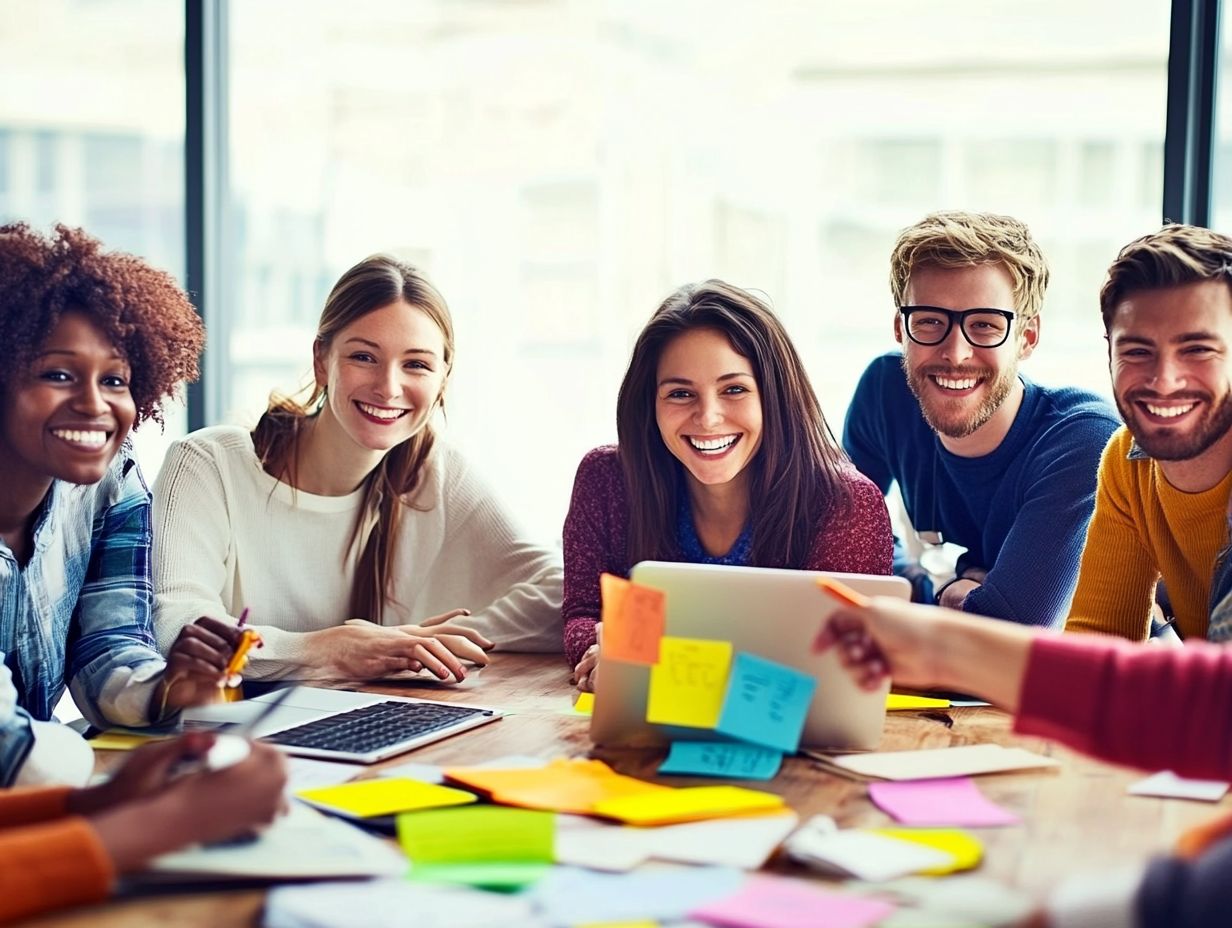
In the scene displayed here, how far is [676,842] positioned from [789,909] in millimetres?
209

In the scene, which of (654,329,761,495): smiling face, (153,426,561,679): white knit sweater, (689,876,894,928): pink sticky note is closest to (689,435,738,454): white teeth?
(654,329,761,495): smiling face

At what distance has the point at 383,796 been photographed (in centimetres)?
150

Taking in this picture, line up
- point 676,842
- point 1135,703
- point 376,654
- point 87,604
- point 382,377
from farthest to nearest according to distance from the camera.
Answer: point 382,377 → point 376,654 → point 87,604 → point 676,842 → point 1135,703

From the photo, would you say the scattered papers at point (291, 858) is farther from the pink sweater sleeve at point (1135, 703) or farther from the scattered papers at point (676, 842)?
the pink sweater sleeve at point (1135, 703)

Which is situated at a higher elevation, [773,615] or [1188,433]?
[1188,433]

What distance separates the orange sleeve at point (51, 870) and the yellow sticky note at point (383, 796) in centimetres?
30

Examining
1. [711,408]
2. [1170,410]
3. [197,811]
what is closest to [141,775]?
[197,811]

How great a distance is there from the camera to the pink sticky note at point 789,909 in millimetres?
1169

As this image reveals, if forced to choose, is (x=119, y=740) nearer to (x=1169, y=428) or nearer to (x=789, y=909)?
(x=789, y=909)

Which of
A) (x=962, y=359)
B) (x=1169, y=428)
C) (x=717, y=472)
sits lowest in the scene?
(x=717, y=472)

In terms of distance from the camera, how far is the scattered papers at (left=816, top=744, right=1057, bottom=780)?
1633mm

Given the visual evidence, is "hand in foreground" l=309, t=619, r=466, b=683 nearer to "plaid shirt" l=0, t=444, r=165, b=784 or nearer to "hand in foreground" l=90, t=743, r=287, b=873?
"plaid shirt" l=0, t=444, r=165, b=784

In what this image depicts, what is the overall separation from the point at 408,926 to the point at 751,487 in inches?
53.8

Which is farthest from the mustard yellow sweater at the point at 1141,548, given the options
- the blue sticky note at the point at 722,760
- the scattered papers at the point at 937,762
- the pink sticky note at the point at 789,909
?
the pink sticky note at the point at 789,909
